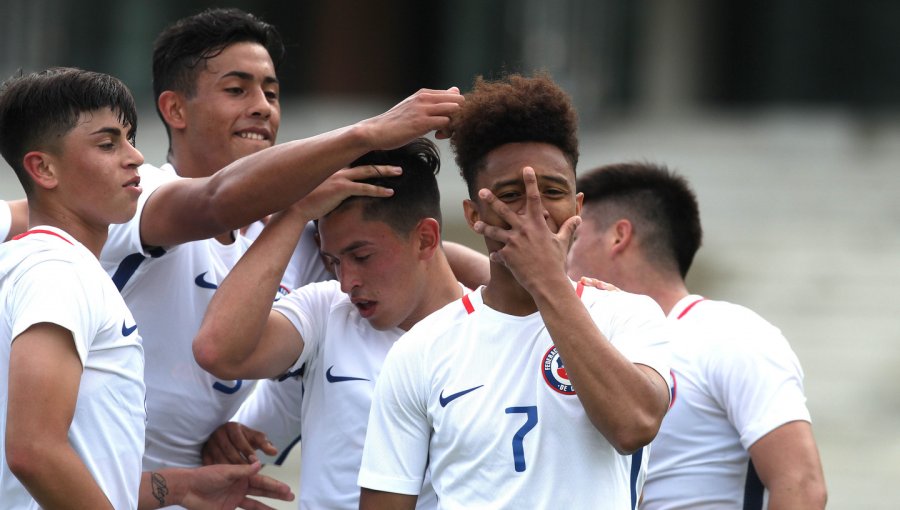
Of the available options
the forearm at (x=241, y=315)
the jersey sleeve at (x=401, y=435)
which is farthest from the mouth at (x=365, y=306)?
the jersey sleeve at (x=401, y=435)

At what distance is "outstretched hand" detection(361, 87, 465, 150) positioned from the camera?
3426 millimetres

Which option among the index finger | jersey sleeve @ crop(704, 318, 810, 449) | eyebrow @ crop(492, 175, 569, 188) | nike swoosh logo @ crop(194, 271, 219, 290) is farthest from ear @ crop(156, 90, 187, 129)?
jersey sleeve @ crop(704, 318, 810, 449)

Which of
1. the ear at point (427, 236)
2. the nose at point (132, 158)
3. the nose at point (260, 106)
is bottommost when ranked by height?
the ear at point (427, 236)

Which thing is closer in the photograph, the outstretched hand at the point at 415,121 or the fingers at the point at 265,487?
the outstretched hand at the point at 415,121

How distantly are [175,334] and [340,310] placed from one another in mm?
581

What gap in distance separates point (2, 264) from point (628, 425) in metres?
1.63

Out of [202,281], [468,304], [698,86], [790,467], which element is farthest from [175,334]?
[698,86]

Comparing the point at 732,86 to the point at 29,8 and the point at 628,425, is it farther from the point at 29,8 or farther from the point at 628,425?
the point at 628,425

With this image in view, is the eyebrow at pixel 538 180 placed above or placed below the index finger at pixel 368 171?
above

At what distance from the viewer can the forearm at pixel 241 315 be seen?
3.54m

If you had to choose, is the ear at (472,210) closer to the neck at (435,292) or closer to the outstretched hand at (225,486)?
the neck at (435,292)

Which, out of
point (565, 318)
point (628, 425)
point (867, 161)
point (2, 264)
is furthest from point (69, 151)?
point (867, 161)

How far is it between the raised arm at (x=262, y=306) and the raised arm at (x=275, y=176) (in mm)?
96

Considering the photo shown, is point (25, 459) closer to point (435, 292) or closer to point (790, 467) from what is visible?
point (435, 292)
